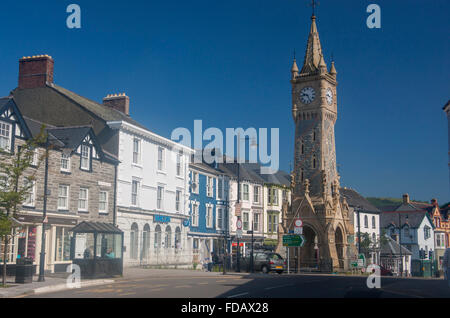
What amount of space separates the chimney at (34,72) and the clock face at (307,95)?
21435mm

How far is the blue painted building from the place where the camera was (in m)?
53.1

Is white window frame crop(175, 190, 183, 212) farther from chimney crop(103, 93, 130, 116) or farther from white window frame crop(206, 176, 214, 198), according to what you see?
chimney crop(103, 93, 130, 116)

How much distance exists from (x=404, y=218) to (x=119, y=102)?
48.6 m

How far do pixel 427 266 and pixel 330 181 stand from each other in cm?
2765

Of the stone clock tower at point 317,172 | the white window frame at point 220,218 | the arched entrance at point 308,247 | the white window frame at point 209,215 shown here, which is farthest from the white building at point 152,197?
the arched entrance at point 308,247

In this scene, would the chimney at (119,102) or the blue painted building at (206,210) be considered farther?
the blue painted building at (206,210)

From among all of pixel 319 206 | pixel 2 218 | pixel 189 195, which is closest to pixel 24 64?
pixel 189 195

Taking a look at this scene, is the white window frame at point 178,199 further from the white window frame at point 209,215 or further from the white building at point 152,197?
the white window frame at point 209,215

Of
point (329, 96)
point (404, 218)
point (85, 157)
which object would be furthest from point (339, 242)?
point (404, 218)

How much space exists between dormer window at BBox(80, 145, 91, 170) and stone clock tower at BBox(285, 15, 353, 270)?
18.4 metres

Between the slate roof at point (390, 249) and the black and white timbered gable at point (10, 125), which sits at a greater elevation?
the black and white timbered gable at point (10, 125)

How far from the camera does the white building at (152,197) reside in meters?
41.4

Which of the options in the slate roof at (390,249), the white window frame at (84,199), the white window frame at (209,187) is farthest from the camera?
the slate roof at (390,249)
